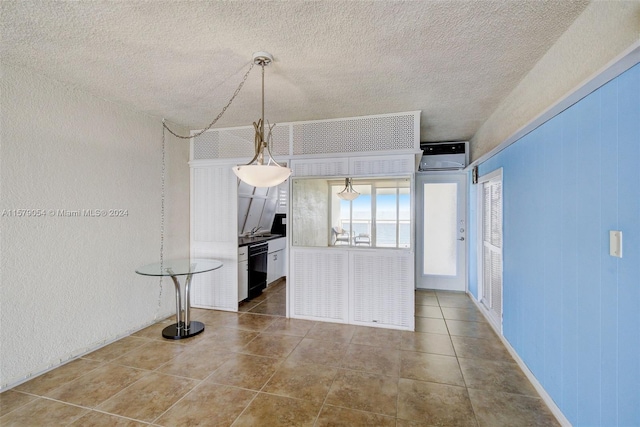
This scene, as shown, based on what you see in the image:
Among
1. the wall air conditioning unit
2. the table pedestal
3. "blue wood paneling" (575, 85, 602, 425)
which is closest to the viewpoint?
"blue wood paneling" (575, 85, 602, 425)

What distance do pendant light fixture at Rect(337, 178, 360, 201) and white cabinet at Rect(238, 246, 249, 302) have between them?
1760mm

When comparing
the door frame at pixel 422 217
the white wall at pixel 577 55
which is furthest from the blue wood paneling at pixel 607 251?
the door frame at pixel 422 217

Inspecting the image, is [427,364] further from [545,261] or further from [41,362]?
[41,362]

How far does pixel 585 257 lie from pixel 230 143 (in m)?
3.87

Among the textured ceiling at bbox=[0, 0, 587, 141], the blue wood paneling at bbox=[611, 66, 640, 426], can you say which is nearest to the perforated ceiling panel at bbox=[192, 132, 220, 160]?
the textured ceiling at bbox=[0, 0, 587, 141]

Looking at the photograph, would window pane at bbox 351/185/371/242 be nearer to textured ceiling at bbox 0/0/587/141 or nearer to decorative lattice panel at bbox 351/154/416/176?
decorative lattice panel at bbox 351/154/416/176

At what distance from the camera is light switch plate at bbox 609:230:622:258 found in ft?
4.65

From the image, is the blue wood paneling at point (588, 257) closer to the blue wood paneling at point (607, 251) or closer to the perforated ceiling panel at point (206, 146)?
the blue wood paneling at point (607, 251)

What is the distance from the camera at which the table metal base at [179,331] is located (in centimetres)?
327

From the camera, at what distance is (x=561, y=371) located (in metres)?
1.95

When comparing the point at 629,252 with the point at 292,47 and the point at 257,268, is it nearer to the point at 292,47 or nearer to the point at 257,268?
the point at 292,47

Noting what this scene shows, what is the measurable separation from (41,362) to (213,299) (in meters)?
1.91

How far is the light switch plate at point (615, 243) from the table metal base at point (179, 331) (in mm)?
3657

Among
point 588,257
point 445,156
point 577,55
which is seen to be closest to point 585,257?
point 588,257
